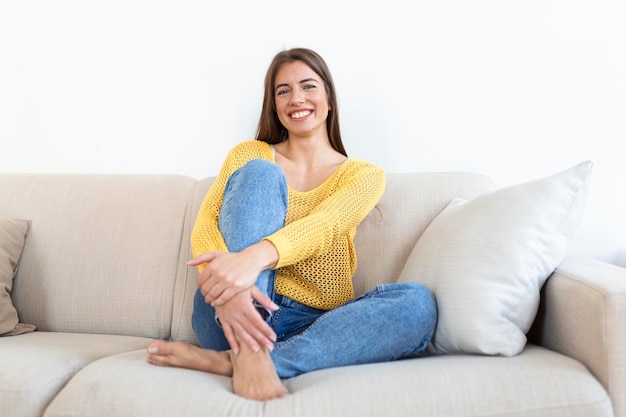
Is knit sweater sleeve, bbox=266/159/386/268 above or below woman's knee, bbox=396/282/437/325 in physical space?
above

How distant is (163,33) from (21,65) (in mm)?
549

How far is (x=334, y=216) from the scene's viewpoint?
5.15ft

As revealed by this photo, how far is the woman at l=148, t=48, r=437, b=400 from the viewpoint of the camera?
131 cm

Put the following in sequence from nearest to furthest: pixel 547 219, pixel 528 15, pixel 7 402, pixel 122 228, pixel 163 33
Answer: pixel 7 402, pixel 547 219, pixel 122 228, pixel 528 15, pixel 163 33

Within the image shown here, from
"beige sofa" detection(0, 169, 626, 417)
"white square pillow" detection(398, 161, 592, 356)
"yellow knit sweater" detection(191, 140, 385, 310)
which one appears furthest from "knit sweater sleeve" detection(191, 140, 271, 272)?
"white square pillow" detection(398, 161, 592, 356)

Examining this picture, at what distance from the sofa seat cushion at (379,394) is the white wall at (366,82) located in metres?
1.04

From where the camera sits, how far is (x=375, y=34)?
2.18 m

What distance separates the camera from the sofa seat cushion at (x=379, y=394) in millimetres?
1155

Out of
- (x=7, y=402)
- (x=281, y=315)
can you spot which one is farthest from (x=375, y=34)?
(x=7, y=402)

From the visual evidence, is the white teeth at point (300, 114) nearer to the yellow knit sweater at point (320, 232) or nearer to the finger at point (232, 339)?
the yellow knit sweater at point (320, 232)

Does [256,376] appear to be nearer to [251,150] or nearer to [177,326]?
[177,326]

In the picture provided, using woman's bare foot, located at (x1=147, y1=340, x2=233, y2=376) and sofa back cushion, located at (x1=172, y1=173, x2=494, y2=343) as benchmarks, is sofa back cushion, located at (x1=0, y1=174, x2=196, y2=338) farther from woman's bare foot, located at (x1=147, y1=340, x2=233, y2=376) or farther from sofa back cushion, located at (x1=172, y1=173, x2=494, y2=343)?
woman's bare foot, located at (x1=147, y1=340, x2=233, y2=376)

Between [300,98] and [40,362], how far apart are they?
0.97 m

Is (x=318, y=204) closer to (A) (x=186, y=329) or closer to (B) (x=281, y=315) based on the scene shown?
(B) (x=281, y=315)
